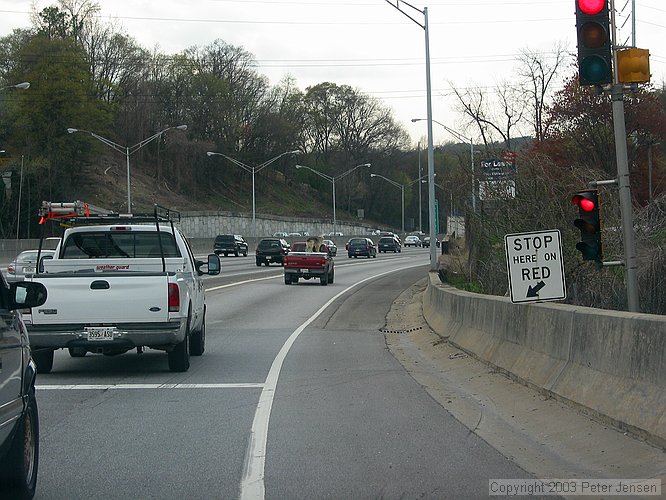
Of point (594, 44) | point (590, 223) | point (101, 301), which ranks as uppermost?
point (594, 44)

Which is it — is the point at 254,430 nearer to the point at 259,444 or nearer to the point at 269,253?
the point at 259,444

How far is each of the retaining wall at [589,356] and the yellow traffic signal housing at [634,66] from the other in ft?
9.28

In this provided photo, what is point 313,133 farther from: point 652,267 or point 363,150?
point 652,267

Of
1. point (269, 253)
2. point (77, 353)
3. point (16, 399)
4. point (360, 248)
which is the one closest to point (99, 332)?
point (77, 353)

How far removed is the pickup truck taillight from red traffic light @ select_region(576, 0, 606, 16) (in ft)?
20.7

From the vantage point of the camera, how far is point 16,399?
644 centimetres

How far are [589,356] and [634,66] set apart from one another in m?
3.83

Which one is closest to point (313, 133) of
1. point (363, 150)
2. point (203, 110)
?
point (363, 150)

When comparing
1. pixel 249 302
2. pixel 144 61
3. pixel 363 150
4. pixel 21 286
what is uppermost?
pixel 144 61

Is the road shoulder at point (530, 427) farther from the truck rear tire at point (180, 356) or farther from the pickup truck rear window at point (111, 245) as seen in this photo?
the pickup truck rear window at point (111, 245)

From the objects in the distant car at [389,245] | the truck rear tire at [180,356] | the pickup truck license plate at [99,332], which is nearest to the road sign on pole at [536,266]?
the truck rear tire at [180,356]

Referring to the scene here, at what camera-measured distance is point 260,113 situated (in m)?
116

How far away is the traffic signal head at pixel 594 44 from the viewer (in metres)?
11.1

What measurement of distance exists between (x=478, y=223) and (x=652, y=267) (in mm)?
7763
